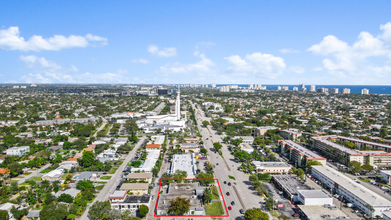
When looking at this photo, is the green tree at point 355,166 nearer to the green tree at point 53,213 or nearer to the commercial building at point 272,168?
the commercial building at point 272,168

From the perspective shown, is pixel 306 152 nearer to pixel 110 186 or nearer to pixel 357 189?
pixel 357 189

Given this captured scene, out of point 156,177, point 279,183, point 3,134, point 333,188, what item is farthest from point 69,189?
point 3,134

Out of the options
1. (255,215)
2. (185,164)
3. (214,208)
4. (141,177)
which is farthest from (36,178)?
(255,215)

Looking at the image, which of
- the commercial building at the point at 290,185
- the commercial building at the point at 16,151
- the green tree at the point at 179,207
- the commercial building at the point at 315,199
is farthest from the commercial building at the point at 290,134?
the commercial building at the point at 16,151

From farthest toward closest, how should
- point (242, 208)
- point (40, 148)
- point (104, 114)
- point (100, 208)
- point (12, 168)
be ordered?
point (104, 114) → point (40, 148) → point (12, 168) → point (242, 208) → point (100, 208)

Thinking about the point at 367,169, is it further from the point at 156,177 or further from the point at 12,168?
the point at 12,168
